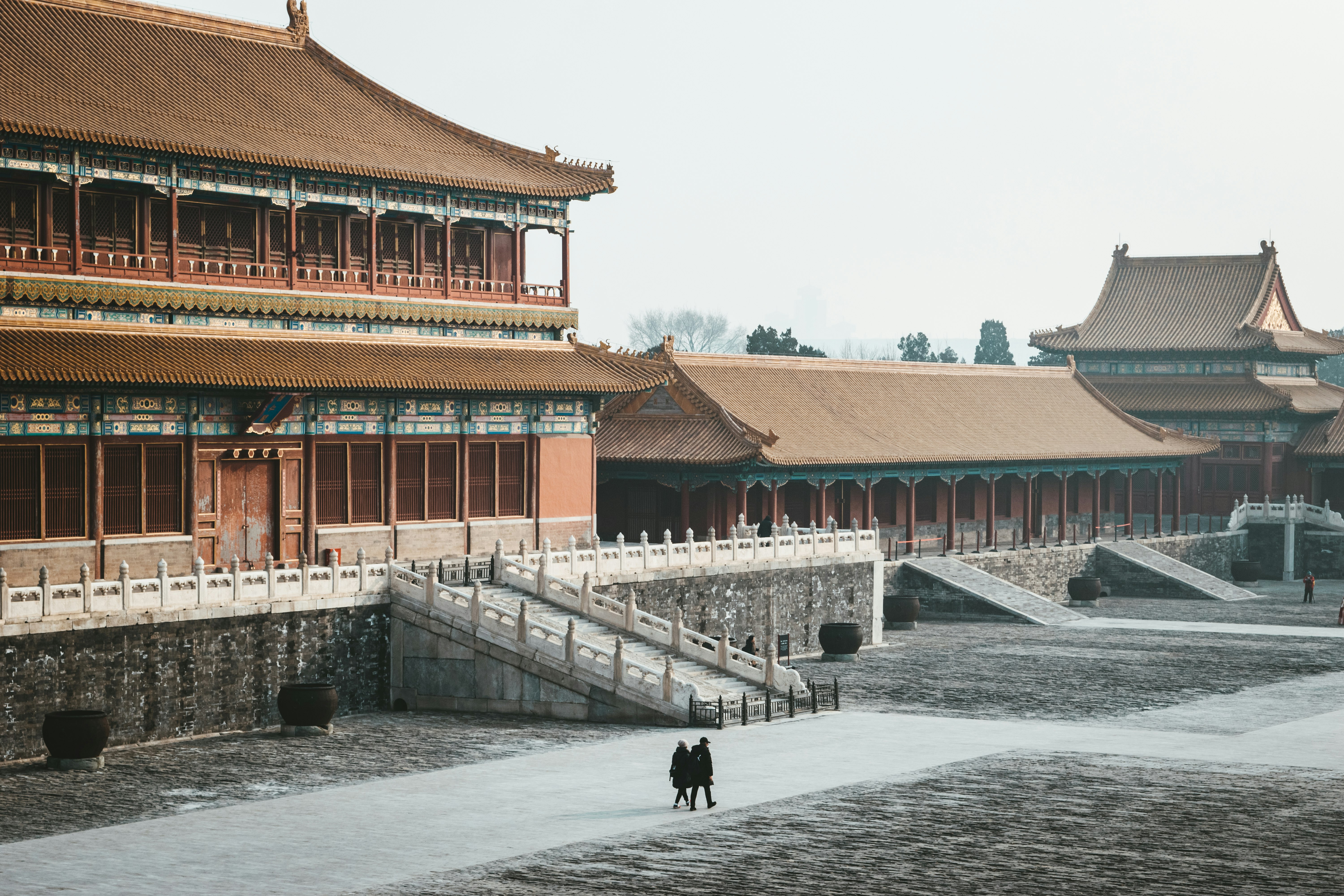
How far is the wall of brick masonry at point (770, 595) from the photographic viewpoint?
155 ft

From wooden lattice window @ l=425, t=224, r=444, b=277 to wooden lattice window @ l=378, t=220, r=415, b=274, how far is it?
51 centimetres

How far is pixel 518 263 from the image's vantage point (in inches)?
1998

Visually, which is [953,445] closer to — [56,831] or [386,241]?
[386,241]

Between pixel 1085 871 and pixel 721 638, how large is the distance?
53.1 ft

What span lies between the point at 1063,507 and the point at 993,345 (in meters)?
76.6

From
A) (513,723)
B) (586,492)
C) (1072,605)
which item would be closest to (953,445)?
(1072,605)

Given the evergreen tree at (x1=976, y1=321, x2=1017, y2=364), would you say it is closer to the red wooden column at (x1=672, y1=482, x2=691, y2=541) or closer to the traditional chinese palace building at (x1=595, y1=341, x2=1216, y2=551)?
the traditional chinese palace building at (x1=595, y1=341, x2=1216, y2=551)

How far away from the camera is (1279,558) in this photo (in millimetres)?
81625

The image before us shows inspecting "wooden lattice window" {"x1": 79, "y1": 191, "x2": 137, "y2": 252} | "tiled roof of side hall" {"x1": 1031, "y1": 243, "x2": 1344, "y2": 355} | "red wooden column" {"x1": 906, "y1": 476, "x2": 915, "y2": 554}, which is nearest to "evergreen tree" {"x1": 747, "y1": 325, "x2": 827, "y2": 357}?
"tiled roof of side hall" {"x1": 1031, "y1": 243, "x2": 1344, "y2": 355}

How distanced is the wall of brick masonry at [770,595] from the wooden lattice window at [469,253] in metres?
9.13

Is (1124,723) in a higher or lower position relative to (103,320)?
lower

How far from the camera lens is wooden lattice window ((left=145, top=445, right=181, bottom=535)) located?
41062mm

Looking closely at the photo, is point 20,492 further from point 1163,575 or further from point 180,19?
point 1163,575

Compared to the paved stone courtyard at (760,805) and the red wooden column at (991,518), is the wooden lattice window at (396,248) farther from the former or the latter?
the red wooden column at (991,518)
